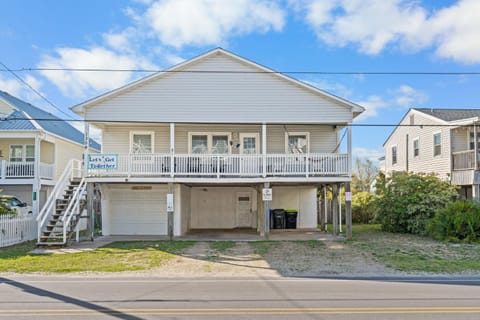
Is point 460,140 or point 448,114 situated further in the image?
point 448,114

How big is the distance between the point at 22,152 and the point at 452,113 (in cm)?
2596

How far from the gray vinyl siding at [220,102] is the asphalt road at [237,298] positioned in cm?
921

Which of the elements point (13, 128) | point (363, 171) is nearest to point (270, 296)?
point (13, 128)

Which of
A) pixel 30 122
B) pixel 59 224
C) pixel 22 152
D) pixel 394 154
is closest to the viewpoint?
Result: pixel 59 224

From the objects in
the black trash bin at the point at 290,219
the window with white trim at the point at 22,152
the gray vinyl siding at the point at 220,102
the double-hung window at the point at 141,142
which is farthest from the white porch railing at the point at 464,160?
the window with white trim at the point at 22,152

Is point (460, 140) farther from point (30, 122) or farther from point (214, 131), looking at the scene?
point (30, 122)

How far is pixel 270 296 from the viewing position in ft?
26.7

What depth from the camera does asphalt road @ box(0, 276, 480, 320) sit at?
6695 mm

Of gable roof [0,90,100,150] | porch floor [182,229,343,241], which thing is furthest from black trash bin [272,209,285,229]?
gable roof [0,90,100,150]

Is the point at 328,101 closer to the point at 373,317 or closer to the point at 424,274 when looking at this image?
the point at 424,274

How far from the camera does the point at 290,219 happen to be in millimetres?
21875

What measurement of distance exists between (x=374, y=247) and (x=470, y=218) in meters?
4.59

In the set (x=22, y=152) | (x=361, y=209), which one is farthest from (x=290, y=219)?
(x=22, y=152)

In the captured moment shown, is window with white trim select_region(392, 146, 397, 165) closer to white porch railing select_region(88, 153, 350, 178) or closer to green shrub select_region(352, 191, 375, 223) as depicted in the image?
green shrub select_region(352, 191, 375, 223)
